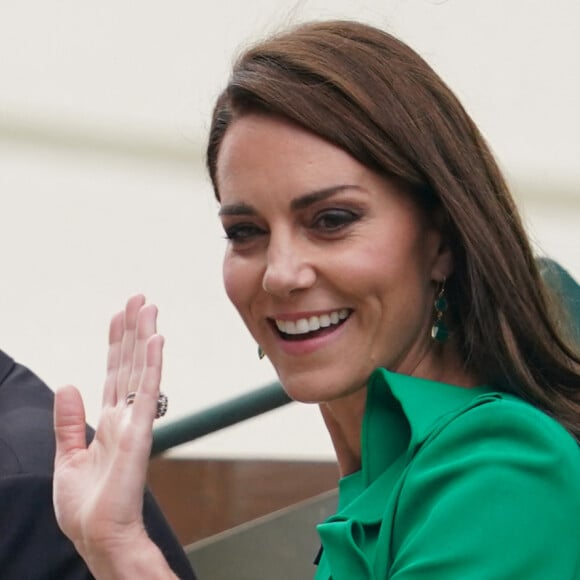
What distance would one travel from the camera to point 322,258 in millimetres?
2008

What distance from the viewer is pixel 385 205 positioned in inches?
79.7

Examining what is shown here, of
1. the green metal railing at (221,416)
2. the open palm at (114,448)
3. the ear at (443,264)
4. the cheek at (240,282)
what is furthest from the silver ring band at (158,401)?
the green metal railing at (221,416)

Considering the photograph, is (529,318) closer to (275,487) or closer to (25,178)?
(275,487)

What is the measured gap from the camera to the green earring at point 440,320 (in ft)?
6.83

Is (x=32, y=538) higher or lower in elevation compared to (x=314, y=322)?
lower

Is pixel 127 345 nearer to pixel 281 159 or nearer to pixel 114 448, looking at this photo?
pixel 114 448

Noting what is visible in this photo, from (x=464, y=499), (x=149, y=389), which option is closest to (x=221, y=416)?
(x=149, y=389)

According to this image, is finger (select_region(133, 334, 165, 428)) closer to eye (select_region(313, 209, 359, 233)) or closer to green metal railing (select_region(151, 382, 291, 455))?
eye (select_region(313, 209, 359, 233))

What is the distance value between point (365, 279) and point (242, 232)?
0.19 meters

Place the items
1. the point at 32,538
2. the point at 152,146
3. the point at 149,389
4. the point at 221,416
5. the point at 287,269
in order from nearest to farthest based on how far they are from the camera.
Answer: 1. the point at 287,269
2. the point at 149,389
3. the point at 32,538
4. the point at 221,416
5. the point at 152,146

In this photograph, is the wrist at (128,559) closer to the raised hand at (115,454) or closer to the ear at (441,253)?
the raised hand at (115,454)

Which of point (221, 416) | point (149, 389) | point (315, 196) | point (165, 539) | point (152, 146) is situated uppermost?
point (152, 146)

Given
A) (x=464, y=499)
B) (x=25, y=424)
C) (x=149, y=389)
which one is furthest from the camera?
(x=25, y=424)

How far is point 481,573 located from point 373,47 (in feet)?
2.40
